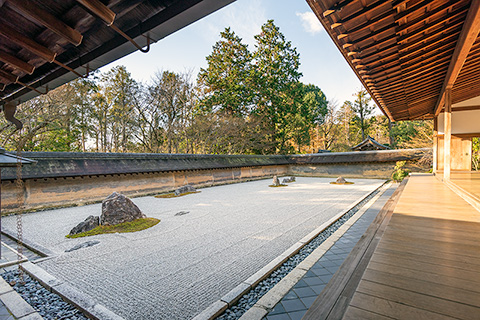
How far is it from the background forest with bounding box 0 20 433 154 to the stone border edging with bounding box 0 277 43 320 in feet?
29.4

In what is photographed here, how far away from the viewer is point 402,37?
2.75m

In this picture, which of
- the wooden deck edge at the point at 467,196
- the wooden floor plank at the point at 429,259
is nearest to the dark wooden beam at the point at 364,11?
the wooden floor plank at the point at 429,259

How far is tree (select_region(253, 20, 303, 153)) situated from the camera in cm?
2005

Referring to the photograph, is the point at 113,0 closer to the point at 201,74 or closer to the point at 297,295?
the point at 297,295

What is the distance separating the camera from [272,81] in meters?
19.8

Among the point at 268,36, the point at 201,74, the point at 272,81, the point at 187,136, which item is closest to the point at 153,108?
the point at 187,136

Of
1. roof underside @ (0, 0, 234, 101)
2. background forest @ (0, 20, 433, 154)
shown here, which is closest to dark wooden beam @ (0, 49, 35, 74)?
roof underside @ (0, 0, 234, 101)

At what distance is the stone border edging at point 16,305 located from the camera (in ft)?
6.19

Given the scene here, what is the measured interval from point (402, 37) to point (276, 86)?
18137 mm

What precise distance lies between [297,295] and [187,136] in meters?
14.5

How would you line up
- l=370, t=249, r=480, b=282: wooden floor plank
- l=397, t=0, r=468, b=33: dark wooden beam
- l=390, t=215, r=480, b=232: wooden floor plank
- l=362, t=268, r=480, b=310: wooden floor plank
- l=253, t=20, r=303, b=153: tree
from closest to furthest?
l=362, t=268, r=480, b=310: wooden floor plank
l=370, t=249, r=480, b=282: wooden floor plank
l=397, t=0, r=468, b=33: dark wooden beam
l=390, t=215, r=480, b=232: wooden floor plank
l=253, t=20, r=303, b=153: tree

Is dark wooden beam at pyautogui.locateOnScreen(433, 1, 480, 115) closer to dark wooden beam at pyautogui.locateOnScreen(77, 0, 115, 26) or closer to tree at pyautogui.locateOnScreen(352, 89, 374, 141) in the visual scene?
dark wooden beam at pyautogui.locateOnScreen(77, 0, 115, 26)

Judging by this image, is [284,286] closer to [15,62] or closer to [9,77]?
[15,62]

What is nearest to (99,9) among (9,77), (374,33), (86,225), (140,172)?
(9,77)
